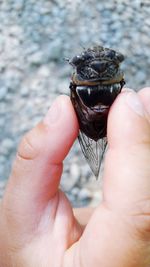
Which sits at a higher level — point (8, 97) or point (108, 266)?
point (108, 266)

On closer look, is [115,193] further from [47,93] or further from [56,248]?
[47,93]

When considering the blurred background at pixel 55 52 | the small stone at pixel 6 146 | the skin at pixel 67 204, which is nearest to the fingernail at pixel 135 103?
the skin at pixel 67 204

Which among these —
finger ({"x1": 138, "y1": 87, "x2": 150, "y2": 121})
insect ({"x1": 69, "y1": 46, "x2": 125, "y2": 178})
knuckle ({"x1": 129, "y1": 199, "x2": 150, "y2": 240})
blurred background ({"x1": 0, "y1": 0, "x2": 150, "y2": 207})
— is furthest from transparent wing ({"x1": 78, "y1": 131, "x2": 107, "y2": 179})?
blurred background ({"x1": 0, "y1": 0, "x2": 150, "y2": 207})

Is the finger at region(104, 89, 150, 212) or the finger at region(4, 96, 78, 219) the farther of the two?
the finger at region(4, 96, 78, 219)

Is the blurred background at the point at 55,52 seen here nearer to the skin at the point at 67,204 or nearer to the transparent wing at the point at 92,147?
the transparent wing at the point at 92,147

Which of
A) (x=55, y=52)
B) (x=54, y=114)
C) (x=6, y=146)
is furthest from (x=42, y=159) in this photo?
(x=55, y=52)

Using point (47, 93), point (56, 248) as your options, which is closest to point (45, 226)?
point (56, 248)

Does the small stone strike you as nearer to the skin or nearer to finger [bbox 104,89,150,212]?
the skin
